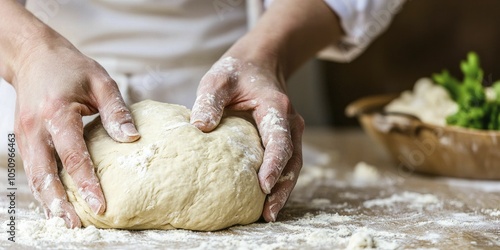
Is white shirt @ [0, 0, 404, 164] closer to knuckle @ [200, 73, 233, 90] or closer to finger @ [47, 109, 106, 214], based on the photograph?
knuckle @ [200, 73, 233, 90]

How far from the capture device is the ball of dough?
1330 millimetres

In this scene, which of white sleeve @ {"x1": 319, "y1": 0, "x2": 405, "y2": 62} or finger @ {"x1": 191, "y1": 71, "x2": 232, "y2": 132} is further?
white sleeve @ {"x1": 319, "y1": 0, "x2": 405, "y2": 62}

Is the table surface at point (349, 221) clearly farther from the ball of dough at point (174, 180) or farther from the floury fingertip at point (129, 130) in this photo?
the floury fingertip at point (129, 130)

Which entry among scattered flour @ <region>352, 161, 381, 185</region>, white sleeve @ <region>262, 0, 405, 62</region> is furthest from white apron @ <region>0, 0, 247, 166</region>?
scattered flour @ <region>352, 161, 381, 185</region>

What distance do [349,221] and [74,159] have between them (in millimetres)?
625

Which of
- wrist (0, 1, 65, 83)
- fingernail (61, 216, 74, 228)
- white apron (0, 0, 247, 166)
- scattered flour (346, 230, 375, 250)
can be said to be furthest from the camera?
white apron (0, 0, 247, 166)

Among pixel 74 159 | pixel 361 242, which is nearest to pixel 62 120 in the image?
pixel 74 159

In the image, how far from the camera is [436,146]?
207cm

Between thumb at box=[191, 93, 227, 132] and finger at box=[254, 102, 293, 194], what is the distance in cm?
10

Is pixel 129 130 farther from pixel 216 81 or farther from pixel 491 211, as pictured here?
pixel 491 211

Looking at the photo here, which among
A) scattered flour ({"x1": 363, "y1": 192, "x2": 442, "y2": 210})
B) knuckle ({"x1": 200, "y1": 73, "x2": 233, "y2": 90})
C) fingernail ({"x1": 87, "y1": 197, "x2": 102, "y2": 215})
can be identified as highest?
knuckle ({"x1": 200, "y1": 73, "x2": 233, "y2": 90})

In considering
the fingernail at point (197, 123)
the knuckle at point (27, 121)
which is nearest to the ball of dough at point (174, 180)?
the fingernail at point (197, 123)

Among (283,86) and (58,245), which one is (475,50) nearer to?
(283,86)

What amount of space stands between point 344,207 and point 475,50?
7.71ft
